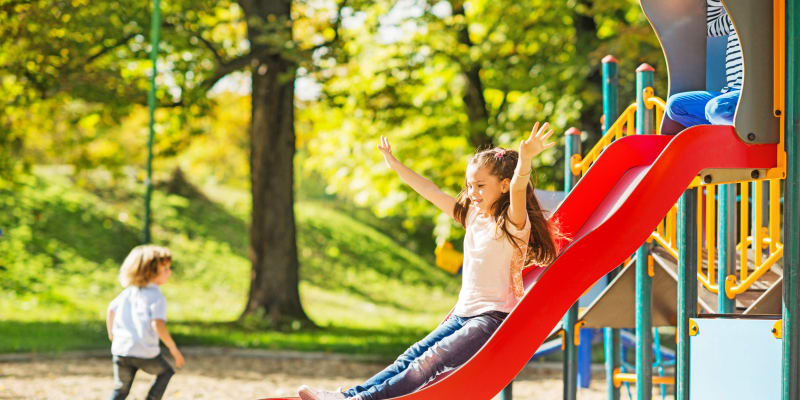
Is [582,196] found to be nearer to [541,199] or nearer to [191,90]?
[541,199]

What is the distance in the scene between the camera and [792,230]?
3.87 m

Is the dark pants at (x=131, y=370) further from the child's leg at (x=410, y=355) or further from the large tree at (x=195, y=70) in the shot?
the large tree at (x=195, y=70)

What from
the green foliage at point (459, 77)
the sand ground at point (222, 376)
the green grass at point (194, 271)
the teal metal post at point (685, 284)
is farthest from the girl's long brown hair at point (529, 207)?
the green foliage at point (459, 77)

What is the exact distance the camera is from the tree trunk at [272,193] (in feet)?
47.7

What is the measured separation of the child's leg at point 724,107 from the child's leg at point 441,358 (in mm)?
1308

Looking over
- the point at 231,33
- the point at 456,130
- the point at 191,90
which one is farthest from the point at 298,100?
the point at 191,90

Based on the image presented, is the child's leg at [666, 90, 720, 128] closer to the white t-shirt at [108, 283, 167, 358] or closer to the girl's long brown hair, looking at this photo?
the girl's long brown hair

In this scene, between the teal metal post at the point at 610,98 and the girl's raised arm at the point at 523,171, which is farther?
the teal metal post at the point at 610,98

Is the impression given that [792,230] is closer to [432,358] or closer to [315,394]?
[432,358]

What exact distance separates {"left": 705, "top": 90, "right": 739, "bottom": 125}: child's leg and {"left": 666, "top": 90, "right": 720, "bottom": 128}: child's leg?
0.23m

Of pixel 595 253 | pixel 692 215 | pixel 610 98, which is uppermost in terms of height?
pixel 610 98

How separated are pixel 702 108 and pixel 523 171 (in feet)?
3.54

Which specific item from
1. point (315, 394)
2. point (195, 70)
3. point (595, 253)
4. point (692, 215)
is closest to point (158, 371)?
point (315, 394)

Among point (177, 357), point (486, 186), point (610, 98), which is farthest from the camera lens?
point (610, 98)
